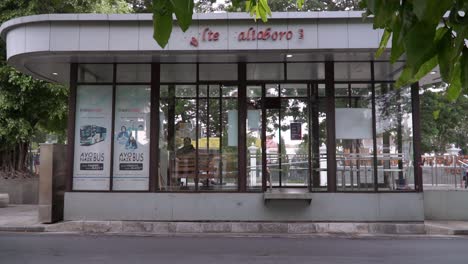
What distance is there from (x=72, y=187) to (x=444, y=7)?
1251 cm

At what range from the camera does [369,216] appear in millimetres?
12211

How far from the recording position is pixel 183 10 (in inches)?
60.6

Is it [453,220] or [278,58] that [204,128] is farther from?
[453,220]

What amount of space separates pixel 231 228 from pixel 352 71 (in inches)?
211

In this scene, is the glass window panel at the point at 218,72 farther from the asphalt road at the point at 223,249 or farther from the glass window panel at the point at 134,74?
the asphalt road at the point at 223,249

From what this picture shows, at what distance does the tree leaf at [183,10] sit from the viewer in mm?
1516

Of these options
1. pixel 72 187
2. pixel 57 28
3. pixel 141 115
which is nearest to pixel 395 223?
pixel 141 115

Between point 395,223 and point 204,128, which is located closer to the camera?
point 395,223

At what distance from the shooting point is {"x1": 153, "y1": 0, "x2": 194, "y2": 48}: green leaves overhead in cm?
156

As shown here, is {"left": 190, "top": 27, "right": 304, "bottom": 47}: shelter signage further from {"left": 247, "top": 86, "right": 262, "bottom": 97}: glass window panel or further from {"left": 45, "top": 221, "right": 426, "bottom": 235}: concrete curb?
{"left": 45, "top": 221, "right": 426, "bottom": 235}: concrete curb

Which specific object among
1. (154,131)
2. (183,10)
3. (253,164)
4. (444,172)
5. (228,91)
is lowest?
(444,172)

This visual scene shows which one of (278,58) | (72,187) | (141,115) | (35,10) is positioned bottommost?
(72,187)

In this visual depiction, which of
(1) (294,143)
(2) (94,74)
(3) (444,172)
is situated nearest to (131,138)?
(2) (94,74)

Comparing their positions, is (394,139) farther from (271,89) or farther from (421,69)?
(421,69)
